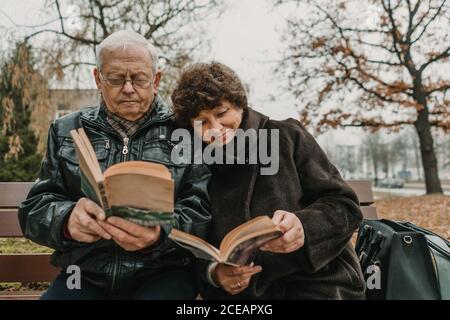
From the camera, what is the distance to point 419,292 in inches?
67.7

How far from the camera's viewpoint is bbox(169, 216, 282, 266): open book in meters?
1.27

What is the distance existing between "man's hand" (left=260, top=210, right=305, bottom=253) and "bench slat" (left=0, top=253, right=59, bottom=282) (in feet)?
4.41

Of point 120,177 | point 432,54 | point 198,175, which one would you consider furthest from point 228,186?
point 432,54

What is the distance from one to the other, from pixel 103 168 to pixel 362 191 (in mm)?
1616

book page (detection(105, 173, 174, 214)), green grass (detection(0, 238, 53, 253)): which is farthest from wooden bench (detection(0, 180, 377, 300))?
book page (detection(105, 173, 174, 214))

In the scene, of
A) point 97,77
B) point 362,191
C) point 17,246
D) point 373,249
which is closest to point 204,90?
point 97,77

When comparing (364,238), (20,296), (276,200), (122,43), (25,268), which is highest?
(122,43)

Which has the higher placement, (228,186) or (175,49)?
(175,49)

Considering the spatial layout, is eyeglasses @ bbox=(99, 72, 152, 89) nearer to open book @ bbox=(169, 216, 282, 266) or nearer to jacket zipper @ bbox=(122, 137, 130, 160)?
jacket zipper @ bbox=(122, 137, 130, 160)

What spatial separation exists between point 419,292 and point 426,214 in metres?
7.35

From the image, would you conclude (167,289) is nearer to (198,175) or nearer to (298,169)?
(198,175)

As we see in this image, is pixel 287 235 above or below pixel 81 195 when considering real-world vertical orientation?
below

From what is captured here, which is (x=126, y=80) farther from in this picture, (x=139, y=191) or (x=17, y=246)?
(x=17, y=246)

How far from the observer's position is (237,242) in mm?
1277
